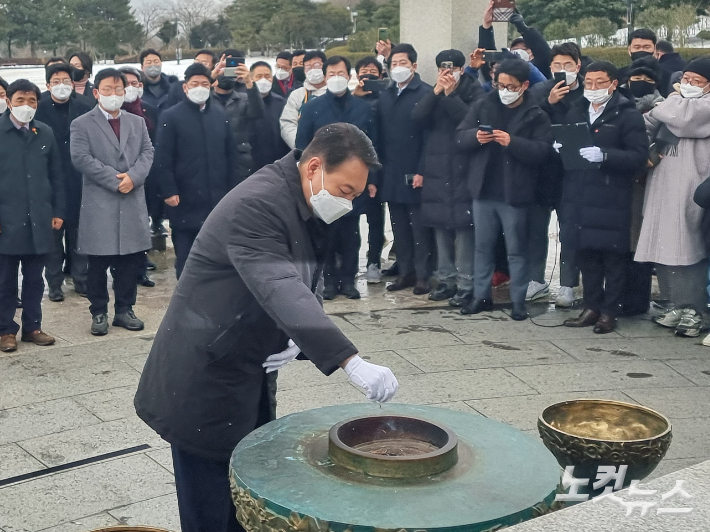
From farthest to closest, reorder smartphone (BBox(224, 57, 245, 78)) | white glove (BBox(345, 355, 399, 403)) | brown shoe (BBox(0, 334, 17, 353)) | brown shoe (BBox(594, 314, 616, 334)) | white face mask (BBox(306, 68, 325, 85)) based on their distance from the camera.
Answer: white face mask (BBox(306, 68, 325, 85))
smartphone (BBox(224, 57, 245, 78))
brown shoe (BBox(594, 314, 616, 334))
brown shoe (BBox(0, 334, 17, 353))
white glove (BBox(345, 355, 399, 403))

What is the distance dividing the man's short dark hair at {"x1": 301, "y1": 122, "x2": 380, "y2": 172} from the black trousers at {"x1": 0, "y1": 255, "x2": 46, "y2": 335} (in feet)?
13.5

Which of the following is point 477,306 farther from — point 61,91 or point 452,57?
point 61,91

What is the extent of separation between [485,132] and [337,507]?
4928 mm

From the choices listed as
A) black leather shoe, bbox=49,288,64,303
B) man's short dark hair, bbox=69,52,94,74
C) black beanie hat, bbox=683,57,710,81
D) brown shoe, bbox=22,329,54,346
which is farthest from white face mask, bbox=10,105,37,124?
black beanie hat, bbox=683,57,710,81

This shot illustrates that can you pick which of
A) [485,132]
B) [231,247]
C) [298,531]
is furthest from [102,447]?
[485,132]

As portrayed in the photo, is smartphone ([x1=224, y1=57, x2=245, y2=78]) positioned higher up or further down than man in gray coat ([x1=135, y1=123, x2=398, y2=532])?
higher up

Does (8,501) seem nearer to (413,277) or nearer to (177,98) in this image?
(413,277)

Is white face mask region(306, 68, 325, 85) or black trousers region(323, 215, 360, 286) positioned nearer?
black trousers region(323, 215, 360, 286)

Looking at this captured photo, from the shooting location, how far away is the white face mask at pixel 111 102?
7.04 metres

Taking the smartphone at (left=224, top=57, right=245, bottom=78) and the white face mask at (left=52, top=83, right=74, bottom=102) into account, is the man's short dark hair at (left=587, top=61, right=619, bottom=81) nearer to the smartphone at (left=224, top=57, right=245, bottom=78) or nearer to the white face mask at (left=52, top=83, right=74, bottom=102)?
the smartphone at (left=224, top=57, right=245, bottom=78)

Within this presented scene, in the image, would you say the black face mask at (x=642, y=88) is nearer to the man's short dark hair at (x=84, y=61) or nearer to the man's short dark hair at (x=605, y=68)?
the man's short dark hair at (x=605, y=68)

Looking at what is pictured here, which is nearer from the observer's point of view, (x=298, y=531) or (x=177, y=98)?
(x=298, y=531)

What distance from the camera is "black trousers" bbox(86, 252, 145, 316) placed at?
7051 mm

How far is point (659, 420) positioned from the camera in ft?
12.4
